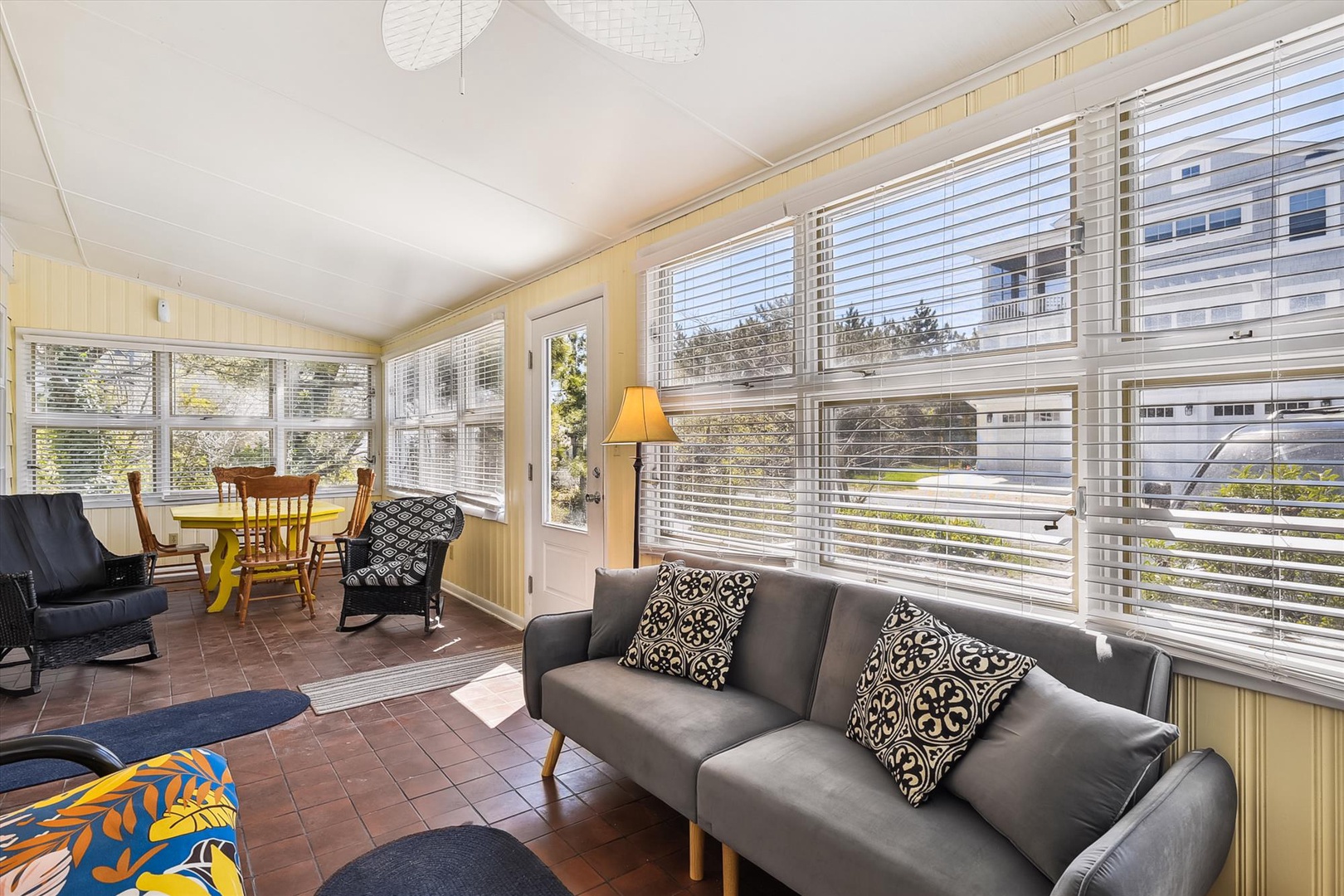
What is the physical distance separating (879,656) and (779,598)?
556mm

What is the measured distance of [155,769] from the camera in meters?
1.46

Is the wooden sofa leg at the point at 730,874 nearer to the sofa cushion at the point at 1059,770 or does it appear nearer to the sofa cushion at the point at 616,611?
the sofa cushion at the point at 1059,770

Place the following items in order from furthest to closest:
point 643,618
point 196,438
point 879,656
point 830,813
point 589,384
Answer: point 196,438, point 589,384, point 643,618, point 879,656, point 830,813

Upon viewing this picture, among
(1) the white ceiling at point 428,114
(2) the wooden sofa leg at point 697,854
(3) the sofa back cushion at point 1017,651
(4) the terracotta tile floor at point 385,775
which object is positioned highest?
(1) the white ceiling at point 428,114

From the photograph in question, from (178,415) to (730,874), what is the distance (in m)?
6.94

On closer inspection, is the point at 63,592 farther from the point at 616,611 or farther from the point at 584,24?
the point at 584,24

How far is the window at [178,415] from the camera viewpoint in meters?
6.00

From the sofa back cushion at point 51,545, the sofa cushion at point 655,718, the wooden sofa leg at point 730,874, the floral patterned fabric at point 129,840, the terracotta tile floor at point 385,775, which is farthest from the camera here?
the sofa back cushion at point 51,545

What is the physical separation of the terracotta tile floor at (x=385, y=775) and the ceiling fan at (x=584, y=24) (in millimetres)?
2375

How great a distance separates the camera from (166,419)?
6.48m

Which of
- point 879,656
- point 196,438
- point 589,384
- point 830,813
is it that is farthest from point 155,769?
point 196,438

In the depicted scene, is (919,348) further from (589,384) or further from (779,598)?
(589,384)

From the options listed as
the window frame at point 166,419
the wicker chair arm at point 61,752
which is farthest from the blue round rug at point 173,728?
the window frame at point 166,419

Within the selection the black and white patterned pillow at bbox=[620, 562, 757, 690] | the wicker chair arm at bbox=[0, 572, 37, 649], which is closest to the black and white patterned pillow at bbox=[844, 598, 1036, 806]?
the black and white patterned pillow at bbox=[620, 562, 757, 690]
